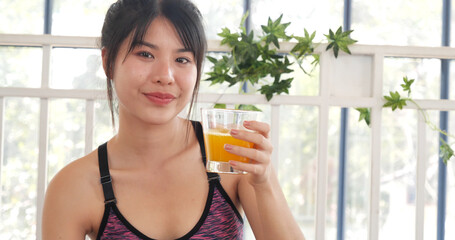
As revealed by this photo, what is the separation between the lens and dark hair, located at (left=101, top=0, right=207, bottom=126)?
1220 millimetres

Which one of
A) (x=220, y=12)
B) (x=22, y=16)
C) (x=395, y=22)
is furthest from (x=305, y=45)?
(x=22, y=16)

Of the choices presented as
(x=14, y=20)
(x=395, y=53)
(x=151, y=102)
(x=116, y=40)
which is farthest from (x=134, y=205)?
(x=14, y=20)

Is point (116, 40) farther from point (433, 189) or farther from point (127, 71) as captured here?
point (433, 189)

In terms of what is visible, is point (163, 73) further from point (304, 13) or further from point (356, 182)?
point (356, 182)

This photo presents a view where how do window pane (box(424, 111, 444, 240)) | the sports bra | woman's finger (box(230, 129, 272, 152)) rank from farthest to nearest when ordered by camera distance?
window pane (box(424, 111, 444, 240))
the sports bra
woman's finger (box(230, 129, 272, 152))

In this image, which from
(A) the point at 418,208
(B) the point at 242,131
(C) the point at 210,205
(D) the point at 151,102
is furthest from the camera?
(A) the point at 418,208

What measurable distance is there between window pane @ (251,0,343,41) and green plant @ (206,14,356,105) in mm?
1906

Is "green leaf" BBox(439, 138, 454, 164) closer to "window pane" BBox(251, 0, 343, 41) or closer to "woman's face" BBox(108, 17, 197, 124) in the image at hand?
"woman's face" BBox(108, 17, 197, 124)

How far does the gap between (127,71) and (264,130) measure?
389mm

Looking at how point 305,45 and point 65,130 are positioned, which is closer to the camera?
point 305,45

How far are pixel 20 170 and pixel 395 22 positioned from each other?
3.36m

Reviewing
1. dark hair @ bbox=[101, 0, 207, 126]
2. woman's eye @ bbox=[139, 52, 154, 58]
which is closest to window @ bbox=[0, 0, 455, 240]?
dark hair @ bbox=[101, 0, 207, 126]

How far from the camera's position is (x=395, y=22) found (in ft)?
13.9

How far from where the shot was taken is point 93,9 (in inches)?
158
